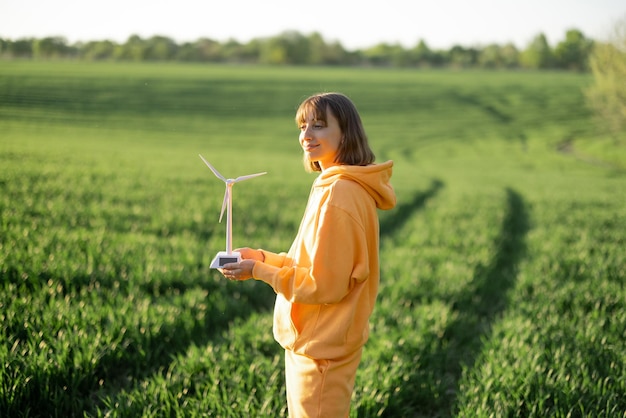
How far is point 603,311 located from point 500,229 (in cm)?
541

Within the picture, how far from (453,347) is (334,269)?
3.26m

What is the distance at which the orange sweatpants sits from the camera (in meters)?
2.46

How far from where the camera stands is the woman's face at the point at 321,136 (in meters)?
2.53

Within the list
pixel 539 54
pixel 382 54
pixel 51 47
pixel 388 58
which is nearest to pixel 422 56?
pixel 388 58

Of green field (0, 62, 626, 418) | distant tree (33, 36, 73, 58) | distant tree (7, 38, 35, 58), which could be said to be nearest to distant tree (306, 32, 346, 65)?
green field (0, 62, 626, 418)

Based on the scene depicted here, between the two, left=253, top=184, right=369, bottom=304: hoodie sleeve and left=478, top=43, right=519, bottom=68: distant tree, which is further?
left=478, top=43, right=519, bottom=68: distant tree

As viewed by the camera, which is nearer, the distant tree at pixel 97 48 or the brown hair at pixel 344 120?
the brown hair at pixel 344 120

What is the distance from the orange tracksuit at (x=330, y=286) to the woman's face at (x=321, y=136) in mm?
116

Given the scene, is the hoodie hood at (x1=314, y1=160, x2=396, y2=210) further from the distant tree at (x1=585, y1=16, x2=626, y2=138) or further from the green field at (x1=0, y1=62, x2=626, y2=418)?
the distant tree at (x1=585, y1=16, x2=626, y2=138)

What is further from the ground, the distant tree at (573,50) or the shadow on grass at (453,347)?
the distant tree at (573,50)

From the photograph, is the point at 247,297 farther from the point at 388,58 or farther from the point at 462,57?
the point at 388,58

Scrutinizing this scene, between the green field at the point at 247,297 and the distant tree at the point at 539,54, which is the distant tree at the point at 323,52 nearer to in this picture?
the distant tree at the point at 539,54

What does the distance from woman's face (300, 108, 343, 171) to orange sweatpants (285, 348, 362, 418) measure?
99cm

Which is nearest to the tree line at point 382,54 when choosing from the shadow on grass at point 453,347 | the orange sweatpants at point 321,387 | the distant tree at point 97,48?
the distant tree at point 97,48
